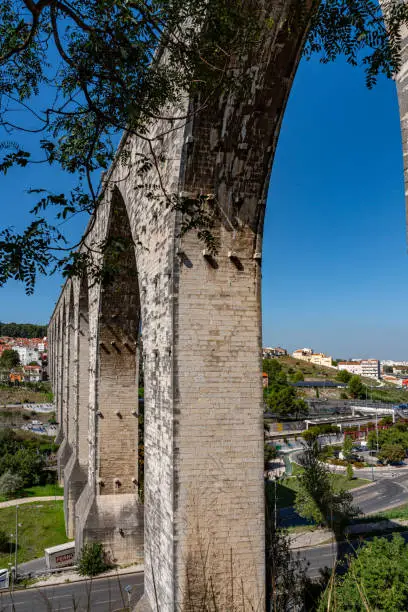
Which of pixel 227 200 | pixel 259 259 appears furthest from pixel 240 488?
pixel 227 200

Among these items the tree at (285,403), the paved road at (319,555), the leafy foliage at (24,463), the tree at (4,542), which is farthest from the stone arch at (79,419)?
the tree at (285,403)

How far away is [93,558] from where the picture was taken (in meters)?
9.87

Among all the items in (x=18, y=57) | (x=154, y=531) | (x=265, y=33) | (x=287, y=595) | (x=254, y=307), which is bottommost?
(x=287, y=595)

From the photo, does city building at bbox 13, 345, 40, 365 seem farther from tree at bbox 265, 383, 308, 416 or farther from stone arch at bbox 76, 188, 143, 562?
stone arch at bbox 76, 188, 143, 562

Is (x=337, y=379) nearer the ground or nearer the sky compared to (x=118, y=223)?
nearer the ground

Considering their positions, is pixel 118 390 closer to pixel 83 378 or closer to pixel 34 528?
pixel 83 378

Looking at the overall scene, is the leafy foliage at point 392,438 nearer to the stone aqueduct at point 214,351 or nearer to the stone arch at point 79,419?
the stone arch at point 79,419

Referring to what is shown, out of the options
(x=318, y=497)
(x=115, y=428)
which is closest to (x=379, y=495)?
(x=318, y=497)

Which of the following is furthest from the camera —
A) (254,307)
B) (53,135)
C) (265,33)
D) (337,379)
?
(337,379)

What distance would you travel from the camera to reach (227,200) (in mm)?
5715

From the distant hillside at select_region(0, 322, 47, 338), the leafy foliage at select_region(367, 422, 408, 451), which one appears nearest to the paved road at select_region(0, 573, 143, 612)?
the leafy foliage at select_region(367, 422, 408, 451)

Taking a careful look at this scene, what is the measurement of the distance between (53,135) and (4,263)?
1.10 meters

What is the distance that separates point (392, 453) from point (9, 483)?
74.6ft

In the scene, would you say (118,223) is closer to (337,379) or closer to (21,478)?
(21,478)
